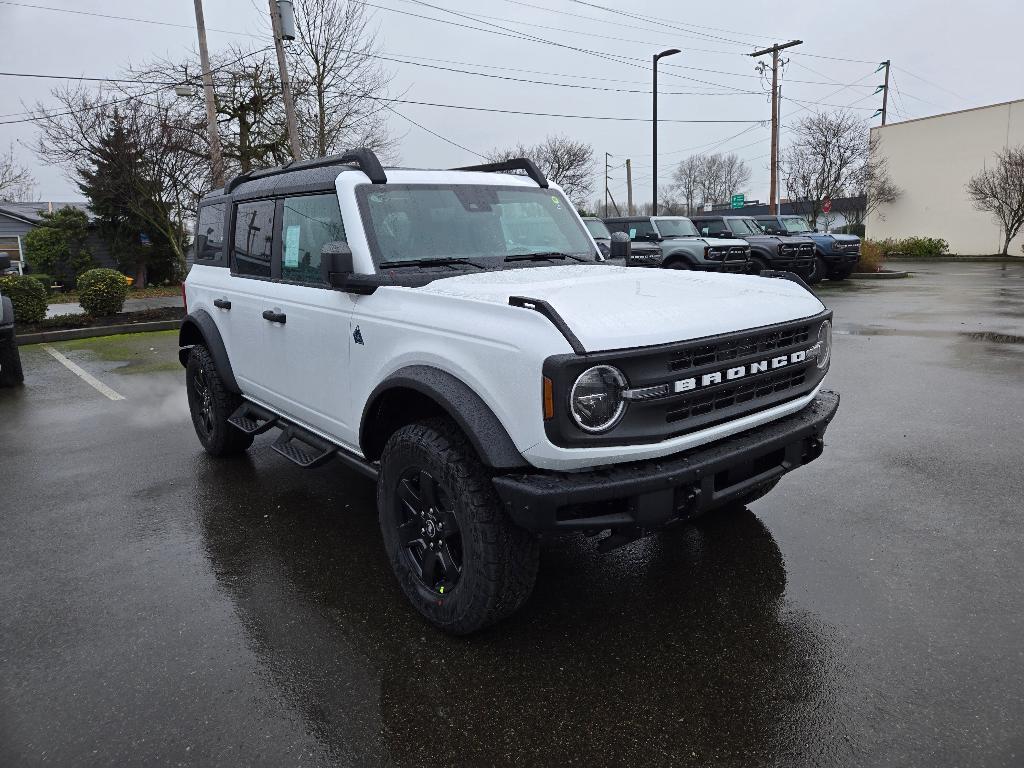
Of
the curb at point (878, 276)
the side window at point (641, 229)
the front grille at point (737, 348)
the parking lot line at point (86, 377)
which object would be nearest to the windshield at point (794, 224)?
the curb at point (878, 276)

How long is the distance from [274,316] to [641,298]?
2.24 metres

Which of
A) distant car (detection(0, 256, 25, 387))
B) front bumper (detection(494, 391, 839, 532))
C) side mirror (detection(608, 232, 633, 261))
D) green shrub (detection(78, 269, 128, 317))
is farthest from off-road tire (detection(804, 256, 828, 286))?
front bumper (detection(494, 391, 839, 532))

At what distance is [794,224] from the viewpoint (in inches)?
870

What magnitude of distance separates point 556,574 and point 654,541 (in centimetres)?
68

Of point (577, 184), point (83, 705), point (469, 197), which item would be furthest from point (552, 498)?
point (577, 184)

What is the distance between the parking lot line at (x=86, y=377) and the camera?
8.21m

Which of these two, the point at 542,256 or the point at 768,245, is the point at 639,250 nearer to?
the point at 768,245

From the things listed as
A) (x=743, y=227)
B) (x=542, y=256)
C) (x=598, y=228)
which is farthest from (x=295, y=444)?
(x=743, y=227)

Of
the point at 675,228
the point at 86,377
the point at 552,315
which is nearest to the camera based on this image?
the point at 552,315

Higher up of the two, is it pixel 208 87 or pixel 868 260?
pixel 208 87

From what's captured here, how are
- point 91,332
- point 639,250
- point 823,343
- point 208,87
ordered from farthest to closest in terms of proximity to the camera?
point 208,87 → point 639,250 → point 91,332 → point 823,343

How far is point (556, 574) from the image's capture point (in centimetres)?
370

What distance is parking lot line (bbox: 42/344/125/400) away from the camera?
8211mm

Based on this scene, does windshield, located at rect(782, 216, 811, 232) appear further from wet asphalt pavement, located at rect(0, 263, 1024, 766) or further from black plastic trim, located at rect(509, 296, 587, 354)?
black plastic trim, located at rect(509, 296, 587, 354)
